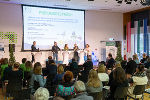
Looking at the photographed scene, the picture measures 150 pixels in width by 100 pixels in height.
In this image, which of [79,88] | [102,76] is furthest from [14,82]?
[102,76]

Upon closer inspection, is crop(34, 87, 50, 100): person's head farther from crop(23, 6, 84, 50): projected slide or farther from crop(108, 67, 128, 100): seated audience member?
crop(23, 6, 84, 50): projected slide

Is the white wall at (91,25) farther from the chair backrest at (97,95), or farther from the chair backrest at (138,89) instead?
the chair backrest at (97,95)

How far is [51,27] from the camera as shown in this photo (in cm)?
1077

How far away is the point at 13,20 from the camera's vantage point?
32.4 ft

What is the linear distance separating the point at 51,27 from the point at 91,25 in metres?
3.11

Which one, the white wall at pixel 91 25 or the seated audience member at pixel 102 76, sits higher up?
the white wall at pixel 91 25

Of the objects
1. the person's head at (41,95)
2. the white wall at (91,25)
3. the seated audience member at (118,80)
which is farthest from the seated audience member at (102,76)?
the white wall at (91,25)

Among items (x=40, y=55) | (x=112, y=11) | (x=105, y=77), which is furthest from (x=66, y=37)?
(x=105, y=77)

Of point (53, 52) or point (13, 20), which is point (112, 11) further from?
point (13, 20)

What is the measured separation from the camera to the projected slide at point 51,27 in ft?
33.3

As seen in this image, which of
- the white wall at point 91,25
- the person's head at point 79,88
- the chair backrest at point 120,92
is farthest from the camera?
the white wall at point 91,25

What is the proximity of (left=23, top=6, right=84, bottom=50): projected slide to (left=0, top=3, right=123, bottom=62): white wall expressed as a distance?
388 mm

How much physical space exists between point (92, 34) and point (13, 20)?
17.9 feet

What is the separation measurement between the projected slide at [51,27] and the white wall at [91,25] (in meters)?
0.39
